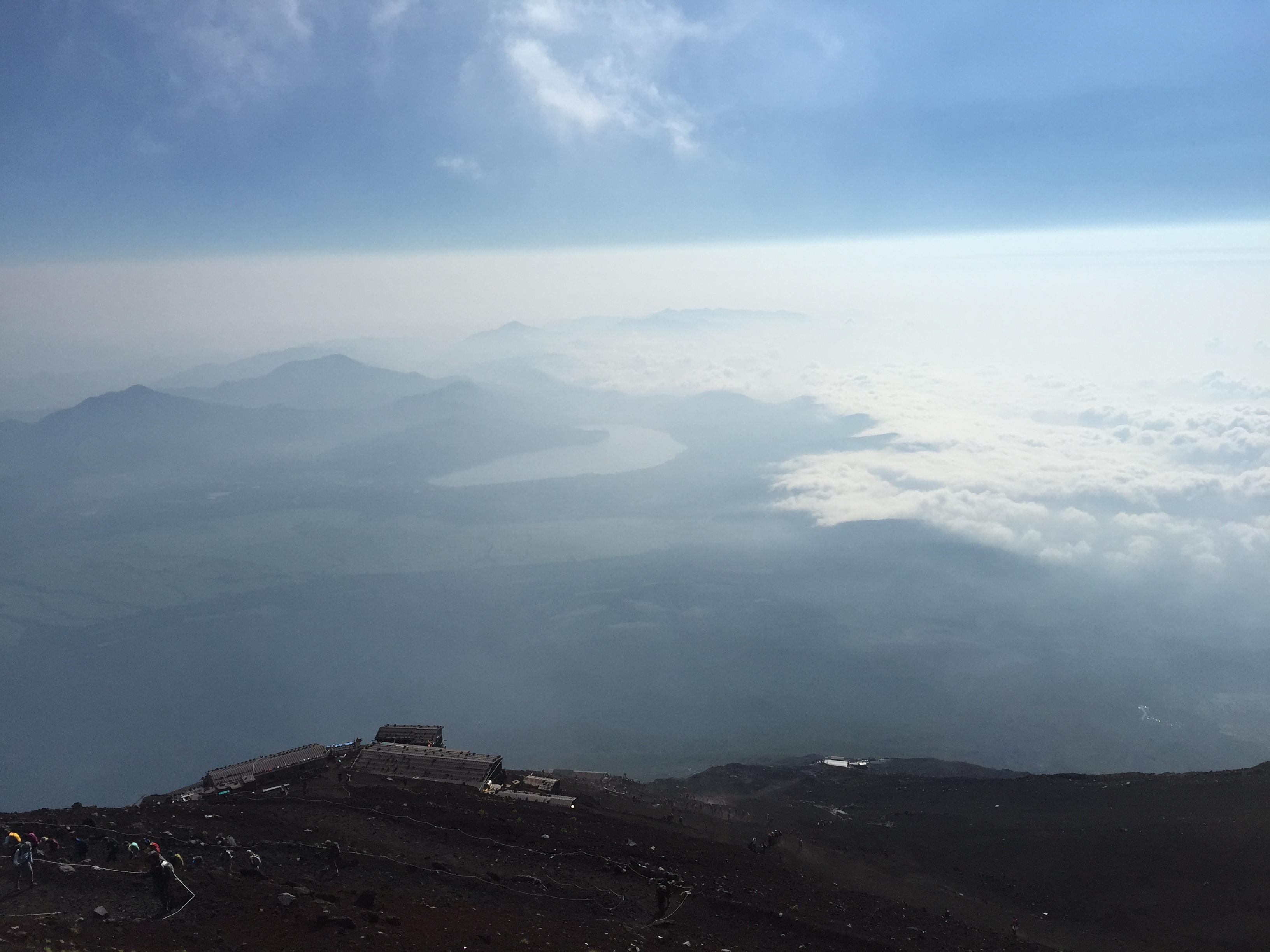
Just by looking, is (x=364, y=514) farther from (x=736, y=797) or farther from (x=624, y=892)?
(x=624, y=892)

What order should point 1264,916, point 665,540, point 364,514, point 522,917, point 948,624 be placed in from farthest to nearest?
point 364,514 < point 665,540 < point 948,624 < point 1264,916 < point 522,917

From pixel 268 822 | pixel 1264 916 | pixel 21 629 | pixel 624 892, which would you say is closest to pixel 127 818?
pixel 268 822

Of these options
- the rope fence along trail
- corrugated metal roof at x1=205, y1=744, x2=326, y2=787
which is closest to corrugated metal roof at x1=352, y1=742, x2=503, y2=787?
corrugated metal roof at x1=205, y1=744, x2=326, y2=787

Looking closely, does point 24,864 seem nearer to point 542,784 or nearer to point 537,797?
point 537,797

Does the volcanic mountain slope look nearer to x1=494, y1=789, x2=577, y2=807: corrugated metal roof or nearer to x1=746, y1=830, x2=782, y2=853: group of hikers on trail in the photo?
x1=746, y1=830, x2=782, y2=853: group of hikers on trail

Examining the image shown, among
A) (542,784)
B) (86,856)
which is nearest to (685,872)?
(542,784)

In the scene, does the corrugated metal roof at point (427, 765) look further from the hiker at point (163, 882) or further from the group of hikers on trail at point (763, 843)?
the hiker at point (163, 882)
